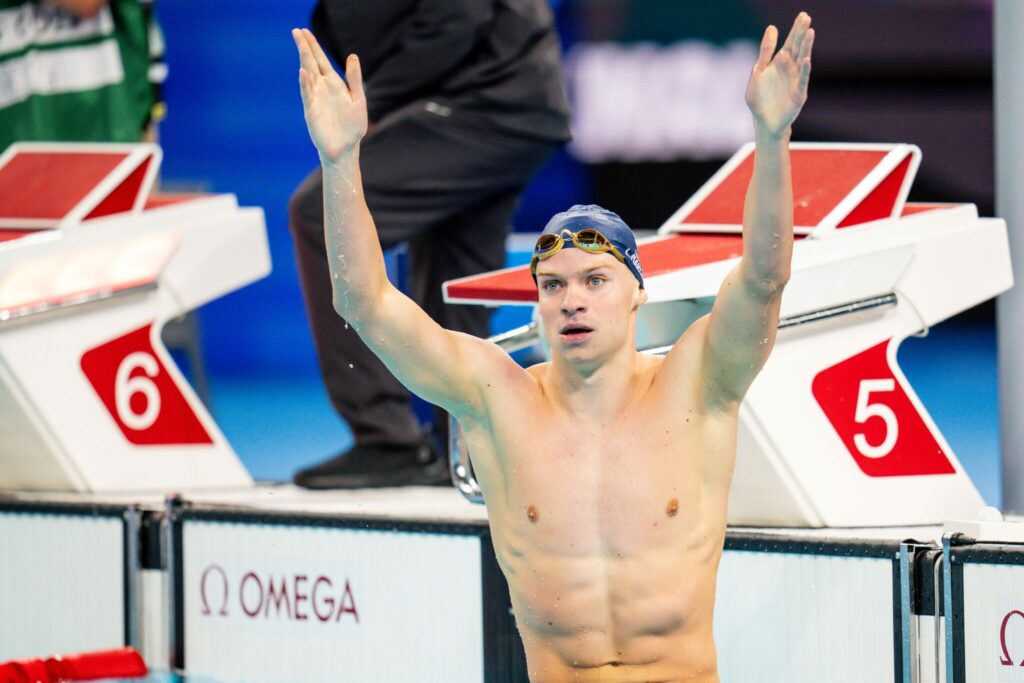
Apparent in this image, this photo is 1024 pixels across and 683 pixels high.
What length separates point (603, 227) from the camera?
291cm

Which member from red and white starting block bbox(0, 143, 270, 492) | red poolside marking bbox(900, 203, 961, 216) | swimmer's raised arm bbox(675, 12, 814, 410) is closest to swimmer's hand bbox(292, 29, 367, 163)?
swimmer's raised arm bbox(675, 12, 814, 410)

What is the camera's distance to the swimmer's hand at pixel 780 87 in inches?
101

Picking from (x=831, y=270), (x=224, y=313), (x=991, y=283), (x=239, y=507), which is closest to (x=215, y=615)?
(x=239, y=507)

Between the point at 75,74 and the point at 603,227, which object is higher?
the point at 75,74

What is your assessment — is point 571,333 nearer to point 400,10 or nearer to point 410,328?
point 410,328

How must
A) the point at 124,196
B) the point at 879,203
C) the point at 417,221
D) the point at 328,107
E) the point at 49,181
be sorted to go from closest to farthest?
the point at 328,107 → the point at 879,203 → the point at 417,221 → the point at 124,196 → the point at 49,181

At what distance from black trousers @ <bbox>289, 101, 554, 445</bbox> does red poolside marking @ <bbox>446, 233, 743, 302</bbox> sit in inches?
31.1

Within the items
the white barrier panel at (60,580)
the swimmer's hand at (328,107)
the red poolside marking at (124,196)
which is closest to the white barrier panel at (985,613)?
the swimmer's hand at (328,107)

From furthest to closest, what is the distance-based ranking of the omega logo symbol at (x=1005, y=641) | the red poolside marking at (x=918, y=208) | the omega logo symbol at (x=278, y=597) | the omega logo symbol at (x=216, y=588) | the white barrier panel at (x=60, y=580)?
the white barrier panel at (x=60, y=580)
the omega logo symbol at (x=216, y=588)
the omega logo symbol at (x=278, y=597)
the red poolside marking at (x=918, y=208)
the omega logo symbol at (x=1005, y=641)

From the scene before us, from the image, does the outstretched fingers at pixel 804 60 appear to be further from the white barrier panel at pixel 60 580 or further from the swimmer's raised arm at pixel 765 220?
the white barrier panel at pixel 60 580

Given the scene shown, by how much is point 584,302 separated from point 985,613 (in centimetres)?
130

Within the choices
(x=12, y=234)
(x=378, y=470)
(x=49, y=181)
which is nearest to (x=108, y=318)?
(x=12, y=234)

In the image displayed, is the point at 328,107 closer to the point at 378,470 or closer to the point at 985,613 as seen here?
the point at 985,613

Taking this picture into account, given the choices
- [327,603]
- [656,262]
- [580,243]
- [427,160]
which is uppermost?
[427,160]
